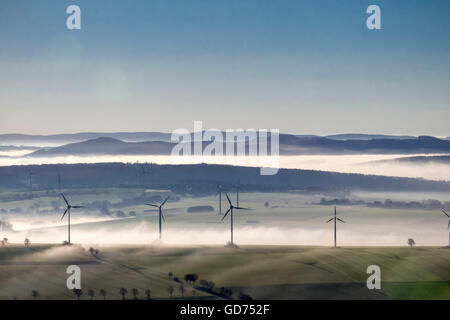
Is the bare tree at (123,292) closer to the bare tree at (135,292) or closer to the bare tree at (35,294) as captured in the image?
the bare tree at (135,292)

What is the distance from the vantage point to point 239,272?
166m

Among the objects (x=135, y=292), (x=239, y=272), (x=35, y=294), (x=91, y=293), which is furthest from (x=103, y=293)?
(x=239, y=272)

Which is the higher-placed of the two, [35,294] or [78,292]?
[78,292]

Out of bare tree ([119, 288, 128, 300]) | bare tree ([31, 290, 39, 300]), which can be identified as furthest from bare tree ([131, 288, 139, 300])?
Answer: bare tree ([31, 290, 39, 300])

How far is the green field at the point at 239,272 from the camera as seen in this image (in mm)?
148500

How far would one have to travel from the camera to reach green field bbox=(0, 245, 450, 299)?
148500mm

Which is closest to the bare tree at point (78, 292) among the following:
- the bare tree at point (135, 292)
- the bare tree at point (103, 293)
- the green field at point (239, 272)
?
the green field at point (239, 272)

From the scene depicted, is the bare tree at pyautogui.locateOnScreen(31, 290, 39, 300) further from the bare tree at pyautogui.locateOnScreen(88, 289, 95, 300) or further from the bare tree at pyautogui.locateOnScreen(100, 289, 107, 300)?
the bare tree at pyautogui.locateOnScreen(100, 289, 107, 300)

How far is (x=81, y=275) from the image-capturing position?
533 feet

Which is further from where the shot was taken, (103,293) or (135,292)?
(103,293)

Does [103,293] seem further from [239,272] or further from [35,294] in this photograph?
[239,272]
